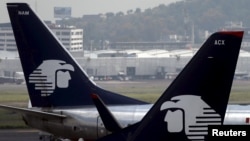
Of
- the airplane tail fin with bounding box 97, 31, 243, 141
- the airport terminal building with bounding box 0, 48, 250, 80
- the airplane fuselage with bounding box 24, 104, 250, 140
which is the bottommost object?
the airport terminal building with bounding box 0, 48, 250, 80

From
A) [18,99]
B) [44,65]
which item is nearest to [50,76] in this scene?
[44,65]

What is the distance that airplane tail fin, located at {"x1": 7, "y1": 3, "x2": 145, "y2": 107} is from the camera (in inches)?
1138

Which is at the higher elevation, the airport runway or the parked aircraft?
the parked aircraft

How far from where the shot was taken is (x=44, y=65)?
29.0m

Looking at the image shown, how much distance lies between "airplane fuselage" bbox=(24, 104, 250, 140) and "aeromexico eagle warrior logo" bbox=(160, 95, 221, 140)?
32.1ft

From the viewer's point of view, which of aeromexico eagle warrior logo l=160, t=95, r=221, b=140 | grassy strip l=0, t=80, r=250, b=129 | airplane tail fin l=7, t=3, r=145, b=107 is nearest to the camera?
aeromexico eagle warrior logo l=160, t=95, r=221, b=140

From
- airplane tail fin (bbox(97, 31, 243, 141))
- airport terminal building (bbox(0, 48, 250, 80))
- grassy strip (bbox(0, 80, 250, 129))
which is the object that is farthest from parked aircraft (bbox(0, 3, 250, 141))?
airport terminal building (bbox(0, 48, 250, 80))

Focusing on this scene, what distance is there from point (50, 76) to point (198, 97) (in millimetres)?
13014

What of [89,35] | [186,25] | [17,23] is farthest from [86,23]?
[17,23]

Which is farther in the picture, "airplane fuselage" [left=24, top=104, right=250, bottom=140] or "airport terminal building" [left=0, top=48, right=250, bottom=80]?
"airport terminal building" [left=0, top=48, right=250, bottom=80]

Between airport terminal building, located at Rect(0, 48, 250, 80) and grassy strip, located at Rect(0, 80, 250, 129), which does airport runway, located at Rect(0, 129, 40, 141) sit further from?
airport terminal building, located at Rect(0, 48, 250, 80)

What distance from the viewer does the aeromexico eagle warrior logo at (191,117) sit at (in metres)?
16.6

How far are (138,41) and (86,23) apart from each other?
16460mm

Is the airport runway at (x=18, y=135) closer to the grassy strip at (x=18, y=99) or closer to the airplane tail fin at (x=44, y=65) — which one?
the grassy strip at (x=18, y=99)
